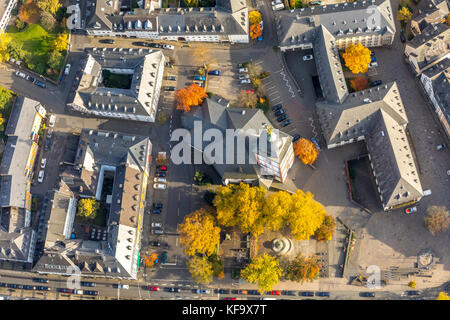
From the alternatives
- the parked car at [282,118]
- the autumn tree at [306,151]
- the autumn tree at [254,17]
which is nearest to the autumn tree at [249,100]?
the parked car at [282,118]

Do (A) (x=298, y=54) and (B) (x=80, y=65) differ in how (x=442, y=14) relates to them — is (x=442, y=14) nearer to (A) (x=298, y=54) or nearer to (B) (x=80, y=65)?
(A) (x=298, y=54)

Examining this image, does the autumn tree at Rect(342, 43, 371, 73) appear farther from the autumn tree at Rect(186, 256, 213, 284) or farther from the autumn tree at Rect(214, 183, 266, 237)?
the autumn tree at Rect(186, 256, 213, 284)

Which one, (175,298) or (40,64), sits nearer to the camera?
(175,298)

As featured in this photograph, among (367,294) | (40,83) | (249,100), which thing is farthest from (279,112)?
(40,83)

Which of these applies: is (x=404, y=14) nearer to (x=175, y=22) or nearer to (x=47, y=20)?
(x=175, y=22)

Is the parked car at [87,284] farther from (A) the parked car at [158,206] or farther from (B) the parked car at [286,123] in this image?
(B) the parked car at [286,123]

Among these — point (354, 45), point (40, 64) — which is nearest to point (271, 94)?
point (354, 45)
